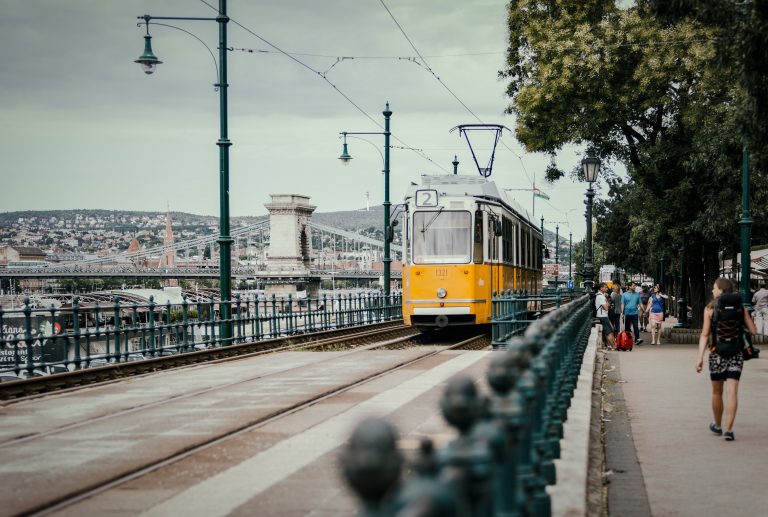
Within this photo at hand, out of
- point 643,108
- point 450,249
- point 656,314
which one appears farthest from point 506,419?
point 643,108

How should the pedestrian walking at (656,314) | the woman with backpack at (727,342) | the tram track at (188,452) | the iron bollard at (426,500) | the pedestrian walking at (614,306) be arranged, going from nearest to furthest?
the iron bollard at (426,500)
the tram track at (188,452)
the woman with backpack at (727,342)
the pedestrian walking at (614,306)
the pedestrian walking at (656,314)

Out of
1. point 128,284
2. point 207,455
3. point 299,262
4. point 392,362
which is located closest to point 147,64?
point 392,362

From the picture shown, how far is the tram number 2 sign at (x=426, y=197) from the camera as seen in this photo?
22656mm

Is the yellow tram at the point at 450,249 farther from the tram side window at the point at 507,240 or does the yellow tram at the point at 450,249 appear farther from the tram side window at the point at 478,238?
the tram side window at the point at 507,240

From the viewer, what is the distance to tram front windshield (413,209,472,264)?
2270 cm

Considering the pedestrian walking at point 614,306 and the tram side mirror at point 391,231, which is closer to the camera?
the tram side mirror at point 391,231

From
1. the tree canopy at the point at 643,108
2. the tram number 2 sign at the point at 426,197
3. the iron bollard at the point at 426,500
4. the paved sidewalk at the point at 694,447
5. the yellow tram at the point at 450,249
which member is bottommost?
the paved sidewalk at the point at 694,447

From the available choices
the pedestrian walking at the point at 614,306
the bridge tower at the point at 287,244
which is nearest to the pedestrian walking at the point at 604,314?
the pedestrian walking at the point at 614,306

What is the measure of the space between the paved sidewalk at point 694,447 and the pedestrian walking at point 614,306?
8.98 meters

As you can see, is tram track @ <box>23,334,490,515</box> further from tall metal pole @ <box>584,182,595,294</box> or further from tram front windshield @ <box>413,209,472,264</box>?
tall metal pole @ <box>584,182,595,294</box>

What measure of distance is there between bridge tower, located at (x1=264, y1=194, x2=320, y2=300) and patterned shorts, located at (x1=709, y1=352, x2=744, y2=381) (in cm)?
9494

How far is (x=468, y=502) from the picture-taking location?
2.21m

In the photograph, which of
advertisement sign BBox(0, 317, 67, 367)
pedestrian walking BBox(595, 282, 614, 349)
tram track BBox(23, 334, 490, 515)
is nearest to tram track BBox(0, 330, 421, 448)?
tram track BBox(23, 334, 490, 515)

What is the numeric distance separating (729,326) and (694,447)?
1235 millimetres
